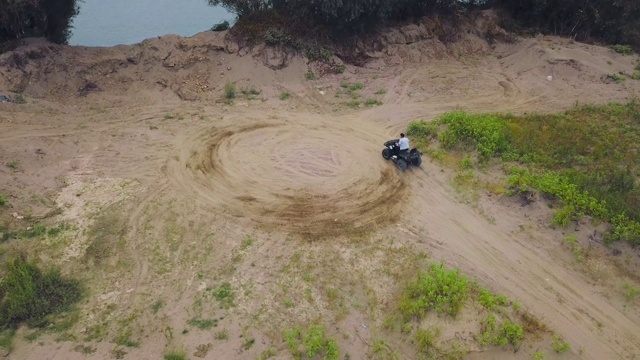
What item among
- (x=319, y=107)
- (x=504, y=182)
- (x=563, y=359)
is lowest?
(x=563, y=359)

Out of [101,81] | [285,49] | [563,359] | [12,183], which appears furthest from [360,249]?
[101,81]

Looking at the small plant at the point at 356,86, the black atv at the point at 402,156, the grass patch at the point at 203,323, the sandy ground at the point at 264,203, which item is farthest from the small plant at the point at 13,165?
the small plant at the point at 356,86

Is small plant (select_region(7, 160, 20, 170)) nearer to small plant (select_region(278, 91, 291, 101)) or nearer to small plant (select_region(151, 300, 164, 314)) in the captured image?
small plant (select_region(151, 300, 164, 314))

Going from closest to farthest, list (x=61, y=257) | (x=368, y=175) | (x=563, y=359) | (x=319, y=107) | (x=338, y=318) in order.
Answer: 1. (x=563, y=359)
2. (x=338, y=318)
3. (x=61, y=257)
4. (x=368, y=175)
5. (x=319, y=107)

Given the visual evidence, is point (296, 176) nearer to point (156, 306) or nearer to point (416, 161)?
point (416, 161)

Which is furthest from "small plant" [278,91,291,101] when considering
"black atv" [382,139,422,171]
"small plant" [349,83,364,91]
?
"black atv" [382,139,422,171]

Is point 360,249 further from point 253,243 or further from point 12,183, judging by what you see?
point 12,183

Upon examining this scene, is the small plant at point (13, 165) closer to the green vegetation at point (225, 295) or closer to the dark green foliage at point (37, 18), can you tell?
the dark green foliage at point (37, 18)
